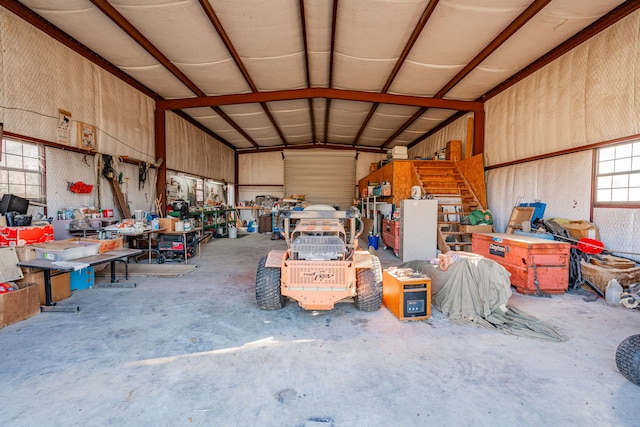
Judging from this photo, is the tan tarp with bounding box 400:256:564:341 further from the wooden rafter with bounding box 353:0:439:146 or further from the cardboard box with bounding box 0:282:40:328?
the cardboard box with bounding box 0:282:40:328

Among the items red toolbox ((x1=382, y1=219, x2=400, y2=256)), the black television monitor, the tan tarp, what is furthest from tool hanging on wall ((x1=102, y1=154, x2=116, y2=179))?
the tan tarp

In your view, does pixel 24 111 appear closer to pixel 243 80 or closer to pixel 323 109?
pixel 243 80

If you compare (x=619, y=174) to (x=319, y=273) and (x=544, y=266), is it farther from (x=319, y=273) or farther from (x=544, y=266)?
(x=319, y=273)

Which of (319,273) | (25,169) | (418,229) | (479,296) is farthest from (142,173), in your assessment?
(479,296)

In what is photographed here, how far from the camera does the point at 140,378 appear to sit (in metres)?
2.28

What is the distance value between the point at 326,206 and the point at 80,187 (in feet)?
16.5

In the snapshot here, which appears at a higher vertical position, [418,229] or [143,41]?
[143,41]

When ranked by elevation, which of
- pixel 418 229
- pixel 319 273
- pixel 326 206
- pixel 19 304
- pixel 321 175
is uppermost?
pixel 321 175

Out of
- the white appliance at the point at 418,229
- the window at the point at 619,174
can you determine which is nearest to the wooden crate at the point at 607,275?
the window at the point at 619,174

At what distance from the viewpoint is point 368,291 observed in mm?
3670

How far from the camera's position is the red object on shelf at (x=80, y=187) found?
5620 millimetres

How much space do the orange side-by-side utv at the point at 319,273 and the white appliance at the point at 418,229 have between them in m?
3.17

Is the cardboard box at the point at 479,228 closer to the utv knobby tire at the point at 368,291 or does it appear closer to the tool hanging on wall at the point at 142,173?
the utv knobby tire at the point at 368,291

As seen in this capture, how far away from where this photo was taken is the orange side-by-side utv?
3.36 metres
